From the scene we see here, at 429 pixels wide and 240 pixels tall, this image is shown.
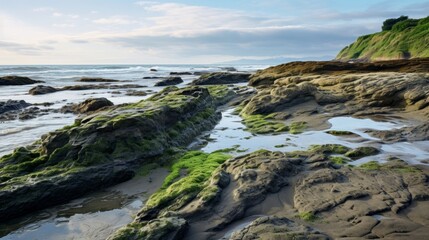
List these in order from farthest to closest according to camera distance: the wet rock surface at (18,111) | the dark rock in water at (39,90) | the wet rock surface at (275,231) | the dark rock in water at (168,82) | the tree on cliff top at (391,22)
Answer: the tree on cliff top at (391,22)
the dark rock in water at (168,82)
the dark rock in water at (39,90)
the wet rock surface at (18,111)
the wet rock surface at (275,231)

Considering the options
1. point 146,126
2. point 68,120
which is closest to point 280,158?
point 146,126

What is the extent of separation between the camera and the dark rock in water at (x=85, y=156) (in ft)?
30.0

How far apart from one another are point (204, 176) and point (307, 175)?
2.64 meters

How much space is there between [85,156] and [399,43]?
58008mm

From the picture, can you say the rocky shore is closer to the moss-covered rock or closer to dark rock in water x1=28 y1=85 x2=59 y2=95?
the moss-covered rock

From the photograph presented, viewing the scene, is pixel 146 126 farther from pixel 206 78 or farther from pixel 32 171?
pixel 206 78

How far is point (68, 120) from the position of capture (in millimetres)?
21953

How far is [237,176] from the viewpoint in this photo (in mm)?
8867

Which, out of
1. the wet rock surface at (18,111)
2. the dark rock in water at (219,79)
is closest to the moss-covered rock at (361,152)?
the wet rock surface at (18,111)

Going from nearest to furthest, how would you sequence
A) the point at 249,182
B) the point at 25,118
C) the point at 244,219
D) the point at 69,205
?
the point at 244,219, the point at 249,182, the point at 69,205, the point at 25,118

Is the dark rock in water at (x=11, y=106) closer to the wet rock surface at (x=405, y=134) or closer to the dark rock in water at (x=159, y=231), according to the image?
the dark rock in water at (x=159, y=231)

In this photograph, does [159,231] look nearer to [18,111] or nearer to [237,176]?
[237,176]

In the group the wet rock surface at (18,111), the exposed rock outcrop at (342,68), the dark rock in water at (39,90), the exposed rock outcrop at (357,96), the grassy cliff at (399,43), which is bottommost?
the wet rock surface at (18,111)

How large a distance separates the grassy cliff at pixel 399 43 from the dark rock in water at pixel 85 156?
4380cm
